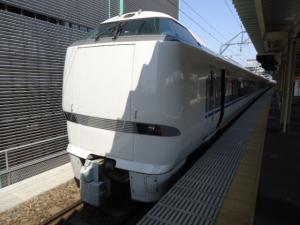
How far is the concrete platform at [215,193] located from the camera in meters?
2.95

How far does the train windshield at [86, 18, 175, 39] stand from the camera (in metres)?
3.65

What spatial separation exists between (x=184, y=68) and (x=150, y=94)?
24.5 inches

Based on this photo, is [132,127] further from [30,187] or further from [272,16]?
[272,16]

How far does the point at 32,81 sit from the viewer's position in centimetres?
591

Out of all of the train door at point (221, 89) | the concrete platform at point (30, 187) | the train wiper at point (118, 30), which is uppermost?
the train wiper at point (118, 30)

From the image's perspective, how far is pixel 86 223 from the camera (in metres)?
3.69

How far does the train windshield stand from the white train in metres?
0.01

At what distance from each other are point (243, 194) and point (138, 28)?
2567 millimetres

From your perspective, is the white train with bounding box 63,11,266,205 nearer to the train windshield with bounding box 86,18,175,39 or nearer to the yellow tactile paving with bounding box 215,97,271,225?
the train windshield with bounding box 86,18,175,39

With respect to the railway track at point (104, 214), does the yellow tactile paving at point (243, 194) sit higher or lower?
higher

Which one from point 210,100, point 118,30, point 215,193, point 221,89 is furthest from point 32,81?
point 215,193

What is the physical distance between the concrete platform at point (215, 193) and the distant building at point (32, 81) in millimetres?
3323

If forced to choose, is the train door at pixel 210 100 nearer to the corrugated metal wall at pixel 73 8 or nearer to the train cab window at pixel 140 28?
the train cab window at pixel 140 28

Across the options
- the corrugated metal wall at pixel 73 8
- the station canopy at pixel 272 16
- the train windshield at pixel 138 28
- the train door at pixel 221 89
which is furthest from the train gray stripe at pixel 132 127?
the station canopy at pixel 272 16
